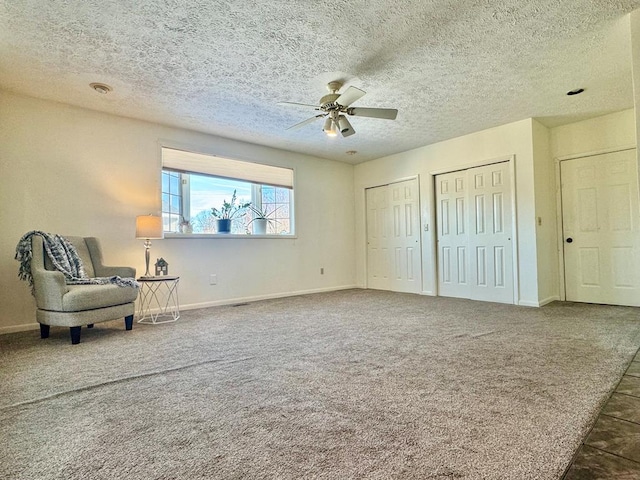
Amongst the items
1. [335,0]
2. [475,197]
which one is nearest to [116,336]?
[335,0]

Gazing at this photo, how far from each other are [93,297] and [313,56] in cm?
283

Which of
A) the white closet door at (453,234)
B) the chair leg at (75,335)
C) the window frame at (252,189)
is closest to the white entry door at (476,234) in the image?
the white closet door at (453,234)

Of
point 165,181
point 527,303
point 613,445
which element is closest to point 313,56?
point 165,181

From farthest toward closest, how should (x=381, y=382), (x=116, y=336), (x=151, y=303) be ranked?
(x=151, y=303) < (x=116, y=336) < (x=381, y=382)

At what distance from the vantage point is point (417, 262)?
5.64m

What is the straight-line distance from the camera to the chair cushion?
284cm

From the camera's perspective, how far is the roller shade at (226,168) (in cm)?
452

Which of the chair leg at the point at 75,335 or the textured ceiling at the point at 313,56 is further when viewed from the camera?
the chair leg at the point at 75,335

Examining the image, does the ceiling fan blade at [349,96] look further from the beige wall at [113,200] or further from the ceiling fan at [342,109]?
the beige wall at [113,200]

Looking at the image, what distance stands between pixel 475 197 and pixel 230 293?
3.88 metres

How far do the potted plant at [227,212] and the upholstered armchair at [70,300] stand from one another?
1733 millimetres

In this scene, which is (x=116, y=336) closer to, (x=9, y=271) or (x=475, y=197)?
(x=9, y=271)

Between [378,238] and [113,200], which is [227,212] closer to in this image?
[113,200]

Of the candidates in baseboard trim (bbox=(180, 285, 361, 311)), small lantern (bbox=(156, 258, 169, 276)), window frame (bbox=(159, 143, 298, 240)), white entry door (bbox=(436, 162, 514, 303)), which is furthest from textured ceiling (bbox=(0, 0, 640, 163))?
baseboard trim (bbox=(180, 285, 361, 311))
